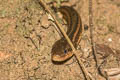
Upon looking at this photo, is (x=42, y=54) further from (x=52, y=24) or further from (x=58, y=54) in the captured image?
(x=52, y=24)

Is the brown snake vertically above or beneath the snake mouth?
above

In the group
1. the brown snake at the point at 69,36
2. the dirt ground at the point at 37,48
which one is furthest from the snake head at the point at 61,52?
the dirt ground at the point at 37,48

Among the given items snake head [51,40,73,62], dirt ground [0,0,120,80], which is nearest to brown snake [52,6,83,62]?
snake head [51,40,73,62]

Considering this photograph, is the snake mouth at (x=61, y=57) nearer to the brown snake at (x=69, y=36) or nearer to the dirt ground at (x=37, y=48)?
the brown snake at (x=69, y=36)

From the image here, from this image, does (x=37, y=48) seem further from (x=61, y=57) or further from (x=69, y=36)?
(x=69, y=36)

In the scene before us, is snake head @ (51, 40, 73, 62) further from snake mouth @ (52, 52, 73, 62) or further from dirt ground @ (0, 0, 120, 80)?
dirt ground @ (0, 0, 120, 80)

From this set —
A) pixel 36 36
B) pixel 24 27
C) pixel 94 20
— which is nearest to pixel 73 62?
pixel 36 36

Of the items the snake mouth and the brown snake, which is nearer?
the snake mouth

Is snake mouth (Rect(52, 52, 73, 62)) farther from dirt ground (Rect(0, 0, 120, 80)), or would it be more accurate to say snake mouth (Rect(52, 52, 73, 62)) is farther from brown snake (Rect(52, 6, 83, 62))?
dirt ground (Rect(0, 0, 120, 80))
